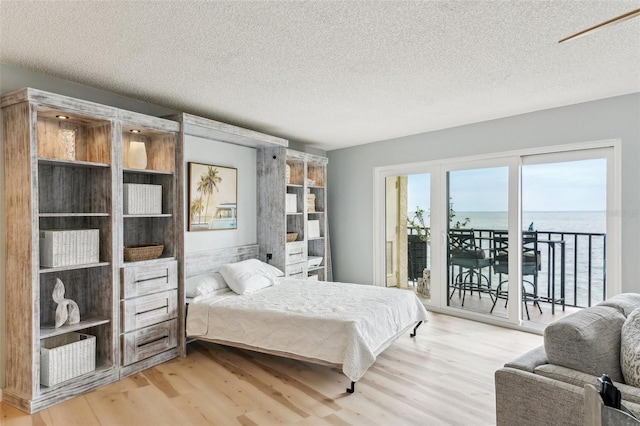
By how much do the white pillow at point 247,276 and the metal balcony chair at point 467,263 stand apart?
2.41 m

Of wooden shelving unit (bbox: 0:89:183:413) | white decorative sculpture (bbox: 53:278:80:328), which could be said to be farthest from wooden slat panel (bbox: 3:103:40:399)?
white decorative sculpture (bbox: 53:278:80:328)

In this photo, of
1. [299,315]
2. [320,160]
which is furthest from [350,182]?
[299,315]

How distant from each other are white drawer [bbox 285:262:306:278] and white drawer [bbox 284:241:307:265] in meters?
0.06

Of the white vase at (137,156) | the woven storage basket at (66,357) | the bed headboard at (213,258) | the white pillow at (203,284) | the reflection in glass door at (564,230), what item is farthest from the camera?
the bed headboard at (213,258)

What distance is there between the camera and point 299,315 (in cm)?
319

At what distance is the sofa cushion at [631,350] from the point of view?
63.7 inches

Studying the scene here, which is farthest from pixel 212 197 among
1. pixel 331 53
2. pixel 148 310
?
pixel 331 53

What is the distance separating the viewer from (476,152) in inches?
187

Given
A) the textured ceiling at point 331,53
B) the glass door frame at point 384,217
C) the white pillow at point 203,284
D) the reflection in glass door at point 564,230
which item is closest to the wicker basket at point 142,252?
the white pillow at point 203,284

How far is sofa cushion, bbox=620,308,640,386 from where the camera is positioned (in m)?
1.62

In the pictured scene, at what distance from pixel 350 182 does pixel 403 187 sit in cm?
97

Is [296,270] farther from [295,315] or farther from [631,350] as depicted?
[631,350]

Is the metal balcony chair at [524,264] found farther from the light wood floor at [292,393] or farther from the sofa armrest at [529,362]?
the sofa armrest at [529,362]

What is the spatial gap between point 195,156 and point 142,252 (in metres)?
1.32
